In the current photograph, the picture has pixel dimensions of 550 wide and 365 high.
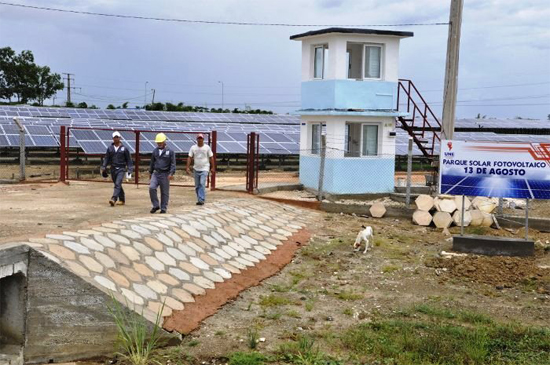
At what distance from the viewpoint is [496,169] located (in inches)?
538

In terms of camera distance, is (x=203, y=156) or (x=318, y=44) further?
(x=318, y=44)

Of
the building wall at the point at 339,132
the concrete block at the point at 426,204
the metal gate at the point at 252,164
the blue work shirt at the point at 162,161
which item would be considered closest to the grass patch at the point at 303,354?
the blue work shirt at the point at 162,161

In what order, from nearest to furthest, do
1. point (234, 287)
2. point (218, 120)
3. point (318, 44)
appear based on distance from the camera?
1. point (234, 287)
2. point (318, 44)
3. point (218, 120)

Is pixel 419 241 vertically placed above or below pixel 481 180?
below

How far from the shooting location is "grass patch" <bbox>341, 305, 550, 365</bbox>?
23.6 feet

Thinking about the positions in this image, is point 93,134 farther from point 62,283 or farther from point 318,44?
point 62,283

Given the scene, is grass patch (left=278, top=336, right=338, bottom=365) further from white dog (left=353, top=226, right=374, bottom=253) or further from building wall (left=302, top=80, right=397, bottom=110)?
building wall (left=302, top=80, right=397, bottom=110)

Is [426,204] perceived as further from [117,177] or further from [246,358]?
[246,358]

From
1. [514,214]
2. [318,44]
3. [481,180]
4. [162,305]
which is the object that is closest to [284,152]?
[318,44]

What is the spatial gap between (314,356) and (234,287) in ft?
10.1

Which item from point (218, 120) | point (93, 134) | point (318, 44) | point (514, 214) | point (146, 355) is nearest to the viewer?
point (146, 355)

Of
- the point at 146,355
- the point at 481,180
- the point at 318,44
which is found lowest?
the point at 146,355

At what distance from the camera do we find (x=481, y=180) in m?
13.7

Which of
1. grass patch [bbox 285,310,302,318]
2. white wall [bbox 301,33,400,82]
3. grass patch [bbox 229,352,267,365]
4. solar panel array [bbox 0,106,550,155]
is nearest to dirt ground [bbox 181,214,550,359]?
grass patch [bbox 285,310,302,318]
